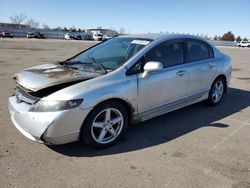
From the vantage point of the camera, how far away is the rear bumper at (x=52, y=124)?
3.41 meters

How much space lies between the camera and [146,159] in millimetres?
3678

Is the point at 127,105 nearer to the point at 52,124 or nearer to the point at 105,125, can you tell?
the point at 105,125

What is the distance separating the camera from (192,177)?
3271mm

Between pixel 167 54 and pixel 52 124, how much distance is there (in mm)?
2412

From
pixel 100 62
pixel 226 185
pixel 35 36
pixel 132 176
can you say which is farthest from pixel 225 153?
pixel 35 36

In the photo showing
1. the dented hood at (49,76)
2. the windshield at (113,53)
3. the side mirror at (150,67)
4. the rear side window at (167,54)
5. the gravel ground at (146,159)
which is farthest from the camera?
the rear side window at (167,54)

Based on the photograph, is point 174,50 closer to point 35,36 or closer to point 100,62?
point 100,62

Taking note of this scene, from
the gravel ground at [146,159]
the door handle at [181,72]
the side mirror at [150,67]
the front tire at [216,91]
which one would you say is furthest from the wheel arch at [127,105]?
the front tire at [216,91]

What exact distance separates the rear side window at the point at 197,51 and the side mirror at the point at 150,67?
4.05 feet

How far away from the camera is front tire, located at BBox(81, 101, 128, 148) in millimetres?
3744

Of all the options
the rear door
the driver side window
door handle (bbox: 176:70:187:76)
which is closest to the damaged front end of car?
the driver side window

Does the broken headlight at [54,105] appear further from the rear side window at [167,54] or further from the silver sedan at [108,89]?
the rear side window at [167,54]

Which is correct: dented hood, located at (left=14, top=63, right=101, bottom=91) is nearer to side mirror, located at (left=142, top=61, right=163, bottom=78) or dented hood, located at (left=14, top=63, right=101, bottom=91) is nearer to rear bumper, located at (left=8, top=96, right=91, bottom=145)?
rear bumper, located at (left=8, top=96, right=91, bottom=145)

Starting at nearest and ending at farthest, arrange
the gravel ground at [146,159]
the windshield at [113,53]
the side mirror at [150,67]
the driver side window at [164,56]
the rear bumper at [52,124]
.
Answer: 1. the gravel ground at [146,159]
2. the rear bumper at [52,124]
3. the side mirror at [150,67]
4. the driver side window at [164,56]
5. the windshield at [113,53]
